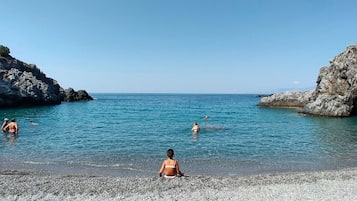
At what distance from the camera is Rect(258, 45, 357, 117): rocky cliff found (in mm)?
53094

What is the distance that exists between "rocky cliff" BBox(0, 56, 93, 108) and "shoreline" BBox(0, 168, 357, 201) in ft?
213

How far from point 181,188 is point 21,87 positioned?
72348 mm

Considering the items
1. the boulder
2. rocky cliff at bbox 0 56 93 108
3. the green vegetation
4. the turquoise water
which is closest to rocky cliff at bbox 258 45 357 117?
the turquoise water

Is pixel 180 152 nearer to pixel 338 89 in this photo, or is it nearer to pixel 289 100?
pixel 338 89

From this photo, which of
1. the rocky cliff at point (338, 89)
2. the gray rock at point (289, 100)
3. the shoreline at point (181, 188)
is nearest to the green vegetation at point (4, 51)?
the gray rock at point (289, 100)

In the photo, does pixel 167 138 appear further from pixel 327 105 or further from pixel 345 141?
pixel 327 105

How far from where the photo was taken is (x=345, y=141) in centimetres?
2812

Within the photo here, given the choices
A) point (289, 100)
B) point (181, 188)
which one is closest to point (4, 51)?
point (289, 100)

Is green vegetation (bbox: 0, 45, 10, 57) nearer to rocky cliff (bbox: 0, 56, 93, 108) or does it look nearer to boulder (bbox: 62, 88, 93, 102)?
rocky cliff (bbox: 0, 56, 93, 108)

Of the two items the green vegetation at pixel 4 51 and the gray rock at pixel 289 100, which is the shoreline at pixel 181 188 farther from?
the green vegetation at pixel 4 51

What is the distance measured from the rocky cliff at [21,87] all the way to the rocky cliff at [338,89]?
6035 centimetres

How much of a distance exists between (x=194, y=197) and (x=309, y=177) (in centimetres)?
609

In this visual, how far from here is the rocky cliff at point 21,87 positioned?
7122cm

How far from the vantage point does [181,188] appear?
12.1 meters
